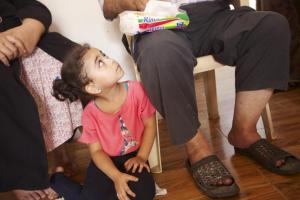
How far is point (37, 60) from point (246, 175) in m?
0.75

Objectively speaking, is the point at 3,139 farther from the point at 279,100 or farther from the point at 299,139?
the point at 279,100

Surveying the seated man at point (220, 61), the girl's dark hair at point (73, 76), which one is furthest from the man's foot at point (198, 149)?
the girl's dark hair at point (73, 76)

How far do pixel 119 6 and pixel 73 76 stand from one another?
29 cm

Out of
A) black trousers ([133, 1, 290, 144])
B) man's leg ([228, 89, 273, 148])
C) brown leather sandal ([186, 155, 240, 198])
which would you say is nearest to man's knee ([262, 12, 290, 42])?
black trousers ([133, 1, 290, 144])

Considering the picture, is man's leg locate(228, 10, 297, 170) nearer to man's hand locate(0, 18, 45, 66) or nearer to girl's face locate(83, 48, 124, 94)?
girl's face locate(83, 48, 124, 94)

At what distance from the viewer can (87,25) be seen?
1.39 m

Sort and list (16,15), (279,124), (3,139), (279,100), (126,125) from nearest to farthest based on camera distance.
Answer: (3,139) → (126,125) → (16,15) → (279,124) → (279,100)

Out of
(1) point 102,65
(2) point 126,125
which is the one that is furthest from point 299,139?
(1) point 102,65

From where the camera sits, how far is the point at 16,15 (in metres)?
1.04

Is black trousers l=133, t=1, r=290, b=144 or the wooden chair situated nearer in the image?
black trousers l=133, t=1, r=290, b=144

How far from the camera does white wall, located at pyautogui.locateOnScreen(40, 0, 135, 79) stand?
53.1 inches

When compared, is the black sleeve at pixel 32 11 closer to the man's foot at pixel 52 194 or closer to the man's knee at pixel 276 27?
the man's foot at pixel 52 194

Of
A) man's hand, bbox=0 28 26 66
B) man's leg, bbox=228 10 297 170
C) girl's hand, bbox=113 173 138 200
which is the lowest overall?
girl's hand, bbox=113 173 138 200

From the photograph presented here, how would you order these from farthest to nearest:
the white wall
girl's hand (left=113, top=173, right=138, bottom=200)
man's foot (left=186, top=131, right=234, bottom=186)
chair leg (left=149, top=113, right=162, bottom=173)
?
the white wall < chair leg (left=149, top=113, right=162, bottom=173) < man's foot (left=186, top=131, right=234, bottom=186) < girl's hand (left=113, top=173, right=138, bottom=200)
